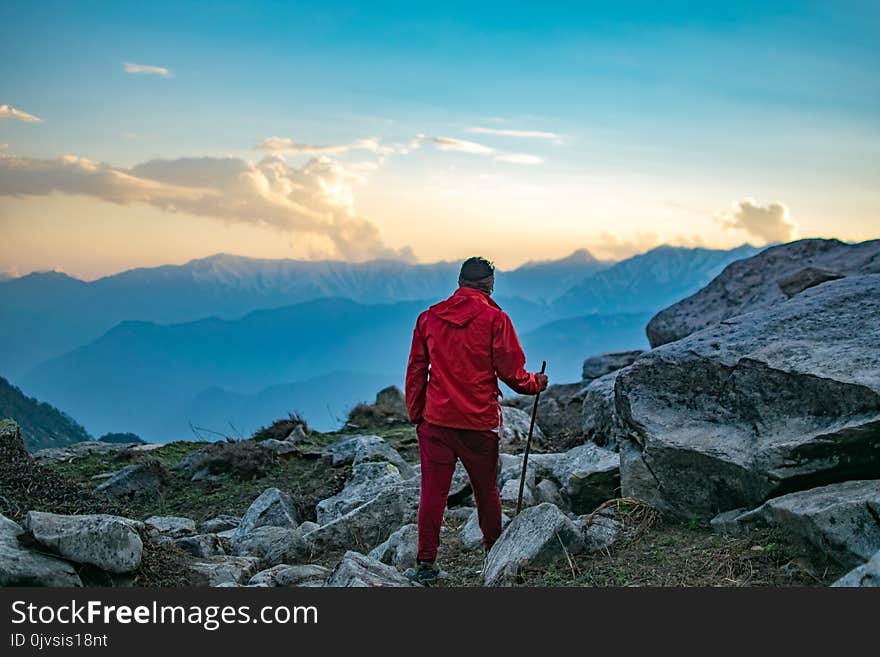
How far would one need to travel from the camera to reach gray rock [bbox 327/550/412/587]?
720 centimetres

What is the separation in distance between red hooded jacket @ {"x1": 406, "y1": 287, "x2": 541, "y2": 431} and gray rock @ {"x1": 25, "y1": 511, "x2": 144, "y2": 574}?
307cm

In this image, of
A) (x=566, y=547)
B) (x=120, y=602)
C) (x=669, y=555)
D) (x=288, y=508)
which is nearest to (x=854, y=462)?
(x=669, y=555)

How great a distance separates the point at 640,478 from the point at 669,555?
1319 millimetres

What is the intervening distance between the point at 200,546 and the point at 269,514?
219 centimetres

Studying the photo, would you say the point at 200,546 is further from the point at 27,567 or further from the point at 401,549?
the point at 27,567

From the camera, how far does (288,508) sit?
42.6 ft

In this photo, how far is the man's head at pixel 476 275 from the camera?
26.9 ft

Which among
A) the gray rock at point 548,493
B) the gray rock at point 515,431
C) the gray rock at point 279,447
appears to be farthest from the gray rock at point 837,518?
the gray rock at point 279,447

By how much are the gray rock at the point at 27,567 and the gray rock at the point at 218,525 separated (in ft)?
19.5

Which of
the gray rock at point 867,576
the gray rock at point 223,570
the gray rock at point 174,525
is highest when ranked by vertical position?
the gray rock at point 867,576

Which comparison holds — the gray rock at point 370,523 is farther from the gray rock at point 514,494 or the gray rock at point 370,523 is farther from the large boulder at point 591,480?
the large boulder at point 591,480

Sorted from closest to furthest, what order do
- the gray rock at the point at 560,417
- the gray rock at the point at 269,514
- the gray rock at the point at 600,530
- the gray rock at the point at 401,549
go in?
the gray rock at the point at 600,530 → the gray rock at the point at 401,549 → the gray rock at the point at 269,514 → the gray rock at the point at 560,417

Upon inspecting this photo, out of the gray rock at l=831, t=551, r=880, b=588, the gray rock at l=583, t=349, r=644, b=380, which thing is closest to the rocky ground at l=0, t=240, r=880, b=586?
the gray rock at l=831, t=551, r=880, b=588

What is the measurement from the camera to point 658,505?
336 inches
